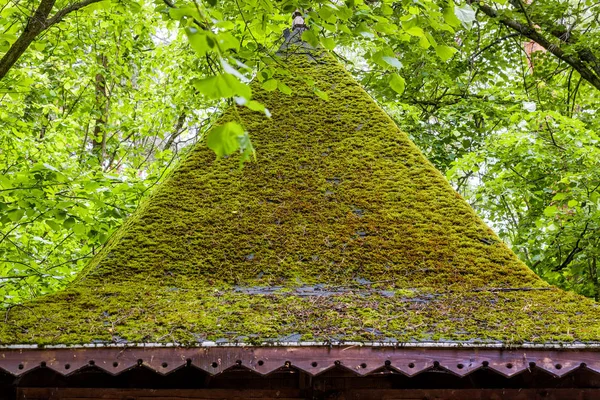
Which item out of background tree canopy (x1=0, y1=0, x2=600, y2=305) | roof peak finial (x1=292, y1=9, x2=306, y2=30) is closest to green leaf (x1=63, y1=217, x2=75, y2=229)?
background tree canopy (x1=0, y1=0, x2=600, y2=305)

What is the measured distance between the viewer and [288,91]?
13.4 ft

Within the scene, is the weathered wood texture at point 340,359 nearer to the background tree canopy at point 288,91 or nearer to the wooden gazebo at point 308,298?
the wooden gazebo at point 308,298

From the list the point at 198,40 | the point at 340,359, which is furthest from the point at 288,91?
the point at 340,359

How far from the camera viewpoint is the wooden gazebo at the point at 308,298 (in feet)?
9.76

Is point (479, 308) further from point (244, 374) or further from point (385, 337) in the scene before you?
point (244, 374)

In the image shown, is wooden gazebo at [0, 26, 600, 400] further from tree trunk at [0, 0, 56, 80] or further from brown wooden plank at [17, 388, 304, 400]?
tree trunk at [0, 0, 56, 80]

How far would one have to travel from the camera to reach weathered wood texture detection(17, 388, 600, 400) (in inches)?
135

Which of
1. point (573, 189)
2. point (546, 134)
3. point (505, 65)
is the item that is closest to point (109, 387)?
point (573, 189)

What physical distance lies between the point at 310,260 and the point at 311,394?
36.1 inches

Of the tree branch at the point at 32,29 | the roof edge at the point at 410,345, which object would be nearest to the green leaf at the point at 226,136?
the roof edge at the point at 410,345

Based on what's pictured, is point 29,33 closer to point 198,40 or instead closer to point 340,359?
point 198,40

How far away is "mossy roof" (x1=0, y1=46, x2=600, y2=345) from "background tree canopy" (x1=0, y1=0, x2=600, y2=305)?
1.74 feet

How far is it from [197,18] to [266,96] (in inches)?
107

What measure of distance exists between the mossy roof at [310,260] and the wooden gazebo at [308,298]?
0.5 inches
